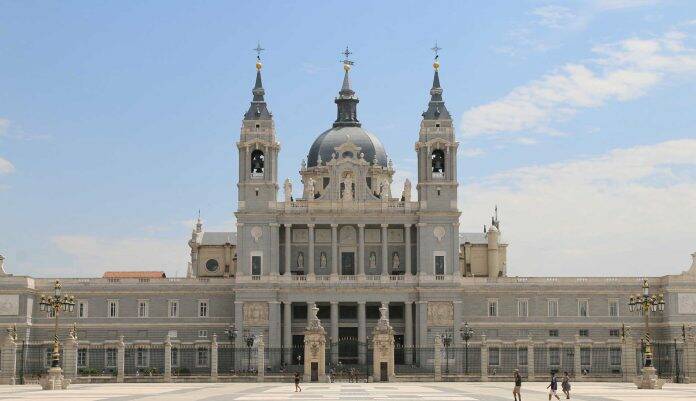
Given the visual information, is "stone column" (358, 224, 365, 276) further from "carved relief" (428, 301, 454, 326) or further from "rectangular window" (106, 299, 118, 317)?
"rectangular window" (106, 299, 118, 317)

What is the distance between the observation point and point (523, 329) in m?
113

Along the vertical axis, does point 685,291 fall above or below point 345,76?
below

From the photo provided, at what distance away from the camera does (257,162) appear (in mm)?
115688

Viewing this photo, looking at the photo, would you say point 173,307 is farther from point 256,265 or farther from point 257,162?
point 257,162

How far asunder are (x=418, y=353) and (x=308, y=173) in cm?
3112

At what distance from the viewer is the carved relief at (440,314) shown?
364 ft

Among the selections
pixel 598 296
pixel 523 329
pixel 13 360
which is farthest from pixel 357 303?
pixel 13 360

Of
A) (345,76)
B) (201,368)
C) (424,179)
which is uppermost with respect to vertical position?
(345,76)

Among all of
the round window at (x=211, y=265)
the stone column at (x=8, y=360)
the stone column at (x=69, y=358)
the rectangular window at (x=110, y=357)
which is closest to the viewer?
the stone column at (x=8, y=360)

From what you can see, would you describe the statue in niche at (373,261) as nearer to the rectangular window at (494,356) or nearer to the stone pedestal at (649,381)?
the rectangular window at (494,356)

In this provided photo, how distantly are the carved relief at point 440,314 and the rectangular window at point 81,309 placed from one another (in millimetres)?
Result: 32666

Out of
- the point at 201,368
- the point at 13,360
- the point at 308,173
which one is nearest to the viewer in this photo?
the point at 13,360

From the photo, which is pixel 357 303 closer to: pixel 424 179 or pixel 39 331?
pixel 424 179

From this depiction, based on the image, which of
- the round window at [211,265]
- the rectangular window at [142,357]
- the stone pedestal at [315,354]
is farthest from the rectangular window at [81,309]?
the stone pedestal at [315,354]
